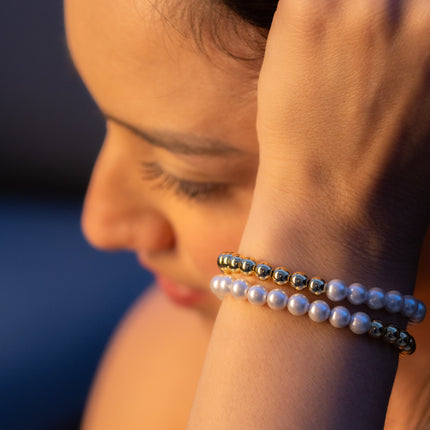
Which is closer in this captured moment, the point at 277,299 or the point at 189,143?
the point at 277,299

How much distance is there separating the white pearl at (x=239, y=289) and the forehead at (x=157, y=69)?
0.59 ft

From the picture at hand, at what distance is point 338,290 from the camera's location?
515mm

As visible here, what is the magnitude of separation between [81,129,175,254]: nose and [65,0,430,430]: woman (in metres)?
0.11

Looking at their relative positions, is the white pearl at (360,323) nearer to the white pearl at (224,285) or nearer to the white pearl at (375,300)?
the white pearl at (375,300)

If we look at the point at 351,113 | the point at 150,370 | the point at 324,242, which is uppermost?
the point at 351,113

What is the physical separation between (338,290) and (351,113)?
16 cm

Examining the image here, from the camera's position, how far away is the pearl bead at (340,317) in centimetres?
51

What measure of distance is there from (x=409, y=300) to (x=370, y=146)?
0.14m

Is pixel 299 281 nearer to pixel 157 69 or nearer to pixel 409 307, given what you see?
pixel 409 307

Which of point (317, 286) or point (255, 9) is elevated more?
point (255, 9)

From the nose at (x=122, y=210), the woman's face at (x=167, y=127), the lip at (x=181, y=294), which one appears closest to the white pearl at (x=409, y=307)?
the woman's face at (x=167, y=127)

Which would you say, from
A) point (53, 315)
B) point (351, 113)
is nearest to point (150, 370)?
point (53, 315)

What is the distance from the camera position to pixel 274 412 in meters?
0.51

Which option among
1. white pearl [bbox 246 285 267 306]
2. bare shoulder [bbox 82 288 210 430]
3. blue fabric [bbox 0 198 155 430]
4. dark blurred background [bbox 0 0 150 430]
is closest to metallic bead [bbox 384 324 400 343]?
white pearl [bbox 246 285 267 306]
